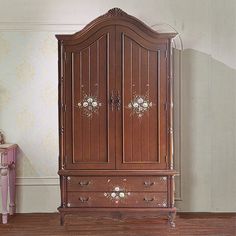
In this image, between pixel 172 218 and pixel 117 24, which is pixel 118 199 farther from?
pixel 117 24

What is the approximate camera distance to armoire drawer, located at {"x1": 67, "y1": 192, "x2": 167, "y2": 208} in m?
4.59

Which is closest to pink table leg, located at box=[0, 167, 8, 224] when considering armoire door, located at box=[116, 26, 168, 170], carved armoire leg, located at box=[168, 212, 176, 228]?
armoire door, located at box=[116, 26, 168, 170]

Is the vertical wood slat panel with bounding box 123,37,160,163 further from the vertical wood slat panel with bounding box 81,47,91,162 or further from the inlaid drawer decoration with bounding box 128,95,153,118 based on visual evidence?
the vertical wood slat panel with bounding box 81,47,91,162

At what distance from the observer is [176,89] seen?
5246 mm

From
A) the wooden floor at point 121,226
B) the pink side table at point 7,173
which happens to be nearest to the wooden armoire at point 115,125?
the wooden floor at point 121,226

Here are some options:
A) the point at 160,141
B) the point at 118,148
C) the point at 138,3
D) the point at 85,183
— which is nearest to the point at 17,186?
the point at 85,183

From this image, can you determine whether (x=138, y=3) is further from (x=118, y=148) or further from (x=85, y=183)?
(x=85, y=183)

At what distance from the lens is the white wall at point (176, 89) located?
5207mm

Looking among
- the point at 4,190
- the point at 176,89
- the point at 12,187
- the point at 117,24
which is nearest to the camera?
the point at 117,24

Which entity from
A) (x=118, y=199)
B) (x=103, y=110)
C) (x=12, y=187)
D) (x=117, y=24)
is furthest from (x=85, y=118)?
(x=12, y=187)

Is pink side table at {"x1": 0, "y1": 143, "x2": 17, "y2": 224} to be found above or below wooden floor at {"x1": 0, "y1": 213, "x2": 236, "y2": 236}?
above

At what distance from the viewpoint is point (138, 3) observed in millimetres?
5219

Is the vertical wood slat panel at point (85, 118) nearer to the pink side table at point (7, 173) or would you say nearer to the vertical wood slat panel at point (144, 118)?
the vertical wood slat panel at point (144, 118)

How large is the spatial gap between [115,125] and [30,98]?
119cm
